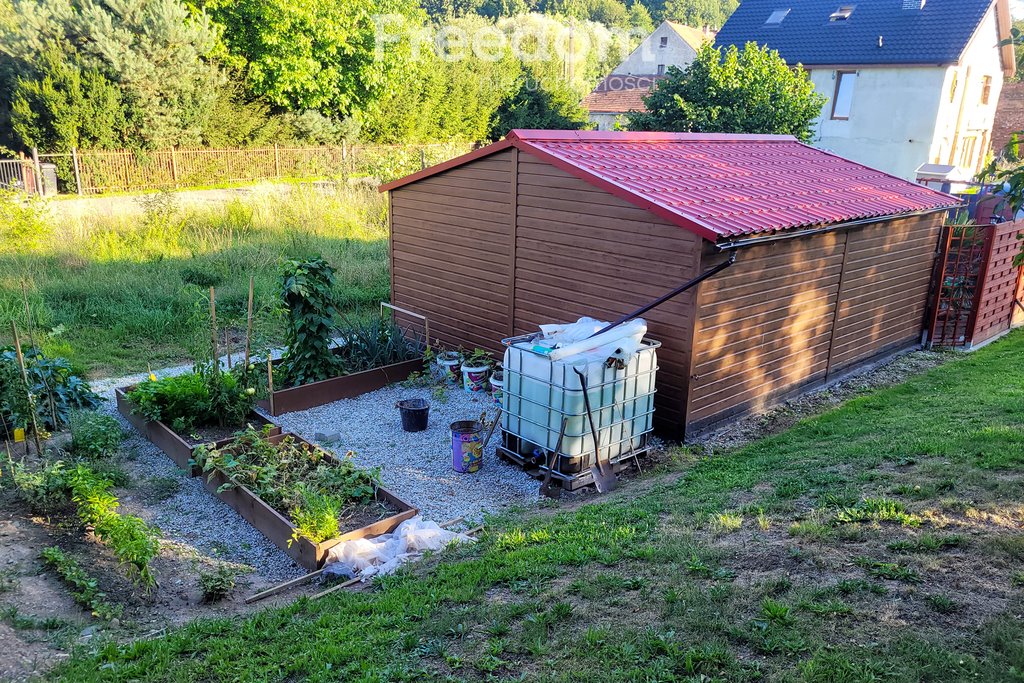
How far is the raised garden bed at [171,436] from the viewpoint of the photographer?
744 cm

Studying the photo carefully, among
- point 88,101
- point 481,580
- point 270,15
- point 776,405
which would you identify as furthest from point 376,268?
point 270,15

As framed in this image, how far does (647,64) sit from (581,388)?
147 feet

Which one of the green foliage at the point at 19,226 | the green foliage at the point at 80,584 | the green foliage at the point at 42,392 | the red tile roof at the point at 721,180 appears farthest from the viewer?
the green foliage at the point at 19,226

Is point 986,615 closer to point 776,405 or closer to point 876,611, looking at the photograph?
point 876,611

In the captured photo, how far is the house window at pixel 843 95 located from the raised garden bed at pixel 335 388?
23276 millimetres

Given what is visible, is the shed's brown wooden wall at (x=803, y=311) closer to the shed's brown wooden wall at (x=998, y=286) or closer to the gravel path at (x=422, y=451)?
the shed's brown wooden wall at (x=998, y=286)

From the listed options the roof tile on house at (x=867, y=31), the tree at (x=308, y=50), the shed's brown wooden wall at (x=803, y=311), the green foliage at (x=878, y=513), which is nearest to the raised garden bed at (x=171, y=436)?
the shed's brown wooden wall at (x=803, y=311)

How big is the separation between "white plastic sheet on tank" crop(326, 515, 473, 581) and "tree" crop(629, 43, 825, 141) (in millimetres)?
15709

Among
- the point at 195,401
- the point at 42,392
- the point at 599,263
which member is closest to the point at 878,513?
the point at 599,263

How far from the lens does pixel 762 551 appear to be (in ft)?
16.0

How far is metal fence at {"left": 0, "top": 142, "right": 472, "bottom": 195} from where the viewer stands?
21.8 metres

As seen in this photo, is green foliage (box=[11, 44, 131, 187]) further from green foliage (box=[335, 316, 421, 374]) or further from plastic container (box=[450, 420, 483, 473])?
plastic container (box=[450, 420, 483, 473])

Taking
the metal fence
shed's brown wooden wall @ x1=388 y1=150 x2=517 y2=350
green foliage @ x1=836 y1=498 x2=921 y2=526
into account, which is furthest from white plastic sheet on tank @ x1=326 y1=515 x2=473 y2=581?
the metal fence

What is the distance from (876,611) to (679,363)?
4178mm
